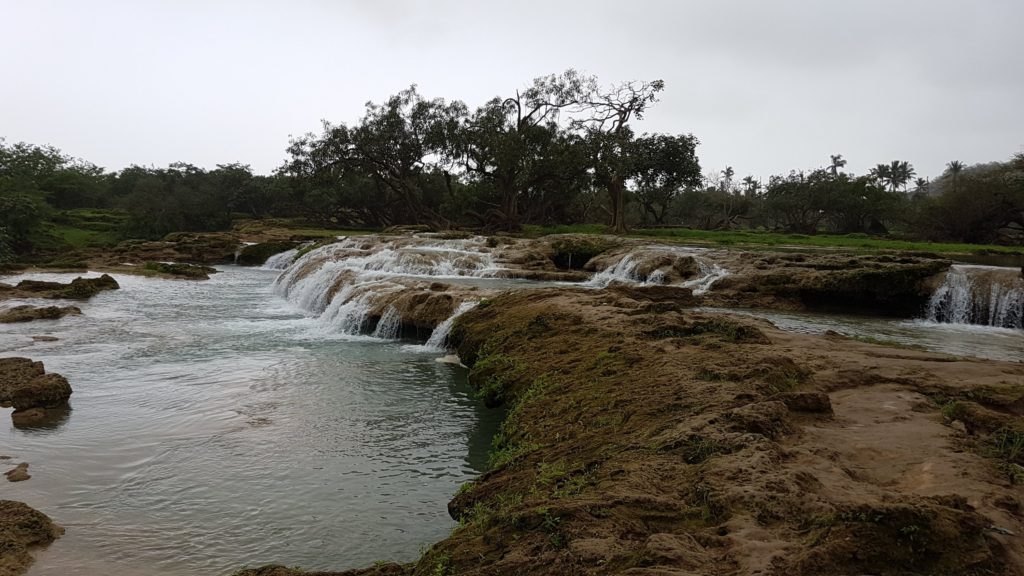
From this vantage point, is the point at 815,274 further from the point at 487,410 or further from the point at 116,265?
the point at 116,265

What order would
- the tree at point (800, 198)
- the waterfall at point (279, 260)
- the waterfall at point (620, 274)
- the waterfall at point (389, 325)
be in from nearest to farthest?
the waterfall at point (389, 325) → the waterfall at point (620, 274) → the waterfall at point (279, 260) → the tree at point (800, 198)

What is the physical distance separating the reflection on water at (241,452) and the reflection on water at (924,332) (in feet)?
25.2

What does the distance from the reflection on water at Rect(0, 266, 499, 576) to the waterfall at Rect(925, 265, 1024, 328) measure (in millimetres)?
11935

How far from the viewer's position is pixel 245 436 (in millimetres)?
6695

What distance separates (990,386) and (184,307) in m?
17.4

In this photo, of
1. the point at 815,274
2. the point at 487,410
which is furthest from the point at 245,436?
the point at 815,274

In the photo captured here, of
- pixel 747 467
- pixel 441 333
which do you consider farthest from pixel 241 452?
pixel 441 333

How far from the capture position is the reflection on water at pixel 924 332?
9938 millimetres

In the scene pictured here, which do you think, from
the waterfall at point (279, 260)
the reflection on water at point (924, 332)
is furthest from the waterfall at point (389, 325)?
the waterfall at point (279, 260)

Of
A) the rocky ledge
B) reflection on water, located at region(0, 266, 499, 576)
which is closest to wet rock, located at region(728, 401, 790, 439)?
reflection on water, located at region(0, 266, 499, 576)

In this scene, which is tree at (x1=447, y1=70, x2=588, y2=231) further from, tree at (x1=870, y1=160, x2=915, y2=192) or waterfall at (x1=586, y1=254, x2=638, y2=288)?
tree at (x1=870, y1=160, x2=915, y2=192)

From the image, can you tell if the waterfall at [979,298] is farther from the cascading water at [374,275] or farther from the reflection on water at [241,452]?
the reflection on water at [241,452]

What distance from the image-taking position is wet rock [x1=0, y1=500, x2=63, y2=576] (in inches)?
155

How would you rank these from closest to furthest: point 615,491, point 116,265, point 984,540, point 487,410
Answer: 1. point 984,540
2. point 615,491
3. point 487,410
4. point 116,265
